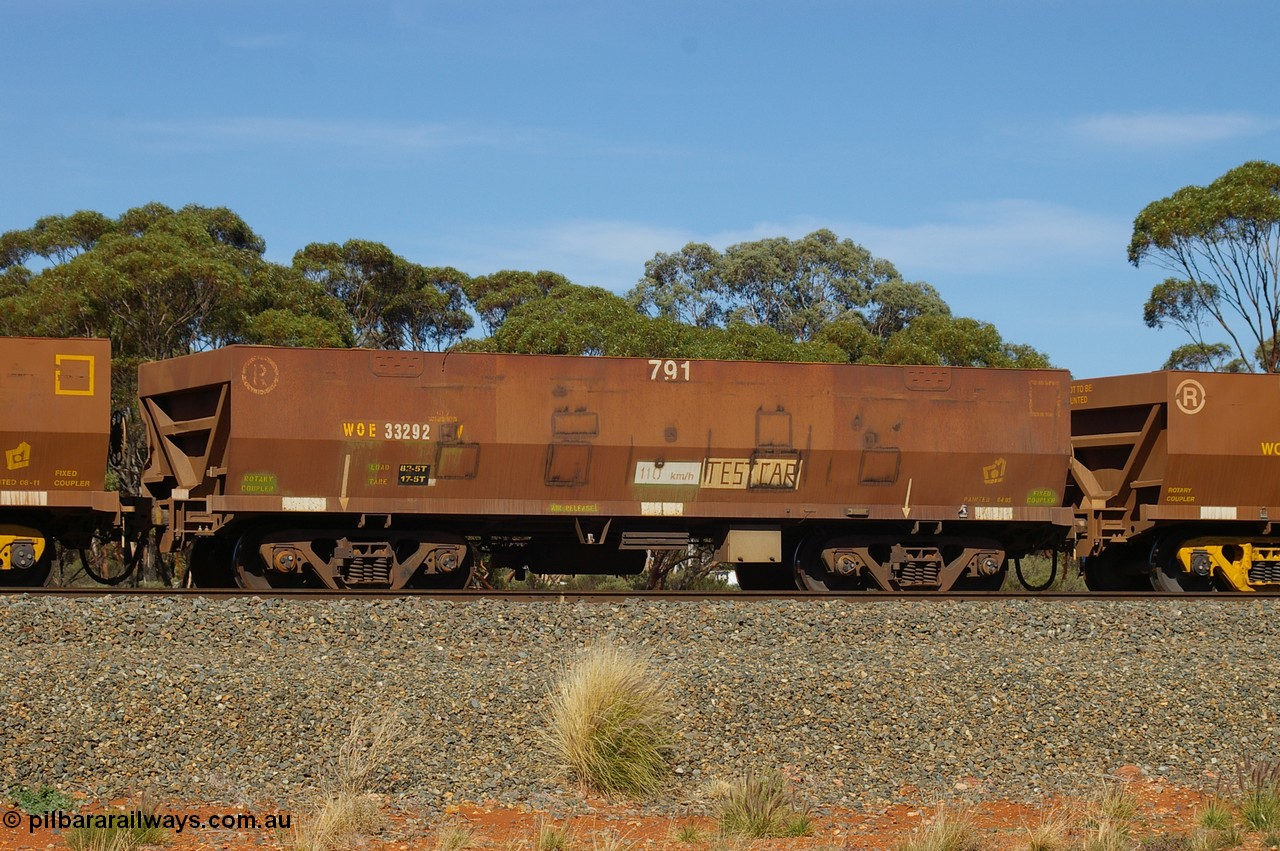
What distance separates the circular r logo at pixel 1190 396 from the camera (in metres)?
16.5

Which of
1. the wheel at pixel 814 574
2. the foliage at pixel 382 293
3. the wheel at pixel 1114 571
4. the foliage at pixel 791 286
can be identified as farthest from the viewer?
→ the foliage at pixel 791 286

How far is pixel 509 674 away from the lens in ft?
33.4

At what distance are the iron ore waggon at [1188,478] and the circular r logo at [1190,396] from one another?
13mm

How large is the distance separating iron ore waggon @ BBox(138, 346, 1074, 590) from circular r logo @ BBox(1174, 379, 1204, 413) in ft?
5.16

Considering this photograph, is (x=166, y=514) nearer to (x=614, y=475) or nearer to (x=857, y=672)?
(x=614, y=475)

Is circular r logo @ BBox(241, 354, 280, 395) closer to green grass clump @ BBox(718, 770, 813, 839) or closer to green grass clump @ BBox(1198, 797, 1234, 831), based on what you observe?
green grass clump @ BBox(718, 770, 813, 839)

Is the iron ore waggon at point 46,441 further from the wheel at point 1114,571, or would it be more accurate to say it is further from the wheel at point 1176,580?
the wheel at point 1176,580

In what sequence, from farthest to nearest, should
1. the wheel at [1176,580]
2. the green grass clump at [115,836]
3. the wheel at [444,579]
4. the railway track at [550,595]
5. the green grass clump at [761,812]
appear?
→ the wheel at [1176,580] < the wheel at [444,579] < the railway track at [550,595] < the green grass clump at [761,812] < the green grass clump at [115,836]

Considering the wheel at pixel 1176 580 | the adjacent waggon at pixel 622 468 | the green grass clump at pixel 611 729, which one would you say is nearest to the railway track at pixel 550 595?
the adjacent waggon at pixel 622 468

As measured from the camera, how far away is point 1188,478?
1656cm

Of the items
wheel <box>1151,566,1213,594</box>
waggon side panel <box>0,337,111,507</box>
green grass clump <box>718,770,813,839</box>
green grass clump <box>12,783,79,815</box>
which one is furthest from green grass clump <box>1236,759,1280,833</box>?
waggon side panel <box>0,337,111,507</box>

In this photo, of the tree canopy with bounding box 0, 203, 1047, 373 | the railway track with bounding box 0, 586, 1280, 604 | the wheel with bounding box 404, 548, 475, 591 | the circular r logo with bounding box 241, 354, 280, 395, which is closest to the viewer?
the railway track with bounding box 0, 586, 1280, 604

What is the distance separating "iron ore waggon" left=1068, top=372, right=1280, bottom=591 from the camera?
1656cm

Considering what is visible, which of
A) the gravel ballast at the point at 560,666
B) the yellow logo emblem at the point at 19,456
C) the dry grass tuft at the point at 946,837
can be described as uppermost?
A: the yellow logo emblem at the point at 19,456
